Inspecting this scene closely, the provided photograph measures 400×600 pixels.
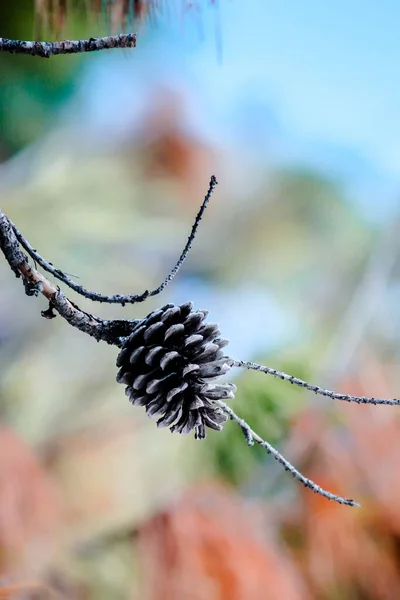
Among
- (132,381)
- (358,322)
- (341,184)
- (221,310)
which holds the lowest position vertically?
(132,381)

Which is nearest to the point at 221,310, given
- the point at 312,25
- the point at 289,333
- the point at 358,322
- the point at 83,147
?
the point at 289,333

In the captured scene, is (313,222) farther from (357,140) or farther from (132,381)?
(132,381)

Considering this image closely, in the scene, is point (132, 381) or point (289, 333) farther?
point (289, 333)

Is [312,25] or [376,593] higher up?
[312,25]

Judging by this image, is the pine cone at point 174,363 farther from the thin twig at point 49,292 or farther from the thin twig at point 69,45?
the thin twig at point 69,45

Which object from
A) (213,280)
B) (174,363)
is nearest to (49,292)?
(174,363)

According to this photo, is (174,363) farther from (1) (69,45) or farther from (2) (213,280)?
(2) (213,280)
